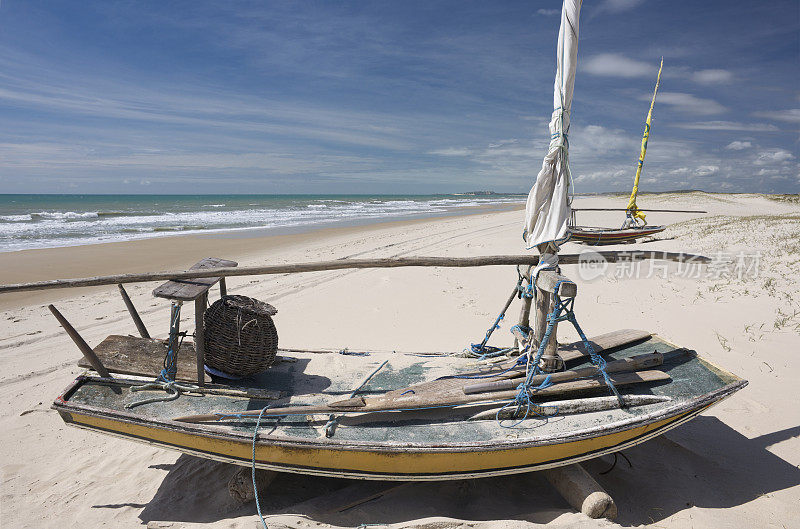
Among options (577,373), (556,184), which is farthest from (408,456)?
(556,184)

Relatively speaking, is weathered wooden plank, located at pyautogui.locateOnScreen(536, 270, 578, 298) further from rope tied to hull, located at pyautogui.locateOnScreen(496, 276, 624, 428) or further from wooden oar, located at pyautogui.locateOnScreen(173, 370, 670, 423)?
wooden oar, located at pyautogui.locateOnScreen(173, 370, 670, 423)

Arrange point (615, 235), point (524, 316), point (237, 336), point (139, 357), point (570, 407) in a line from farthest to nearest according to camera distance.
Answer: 1. point (615, 235)
2. point (524, 316)
3. point (139, 357)
4. point (237, 336)
5. point (570, 407)

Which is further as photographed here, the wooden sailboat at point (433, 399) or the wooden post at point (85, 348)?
the wooden post at point (85, 348)

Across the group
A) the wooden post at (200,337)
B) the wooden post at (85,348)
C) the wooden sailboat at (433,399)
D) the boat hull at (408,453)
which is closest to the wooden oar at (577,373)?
the wooden sailboat at (433,399)

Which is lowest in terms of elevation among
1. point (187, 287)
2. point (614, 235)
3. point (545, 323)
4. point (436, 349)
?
point (436, 349)

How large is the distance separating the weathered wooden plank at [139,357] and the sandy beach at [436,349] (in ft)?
3.10

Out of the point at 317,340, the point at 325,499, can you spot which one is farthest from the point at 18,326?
the point at 325,499

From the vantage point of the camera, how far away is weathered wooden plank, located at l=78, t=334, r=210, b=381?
4.28 meters

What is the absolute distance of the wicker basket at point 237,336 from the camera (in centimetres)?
415

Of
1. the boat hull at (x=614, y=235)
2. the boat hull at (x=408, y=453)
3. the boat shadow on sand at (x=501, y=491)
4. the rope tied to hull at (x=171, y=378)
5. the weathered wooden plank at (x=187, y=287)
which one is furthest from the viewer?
the boat hull at (x=614, y=235)

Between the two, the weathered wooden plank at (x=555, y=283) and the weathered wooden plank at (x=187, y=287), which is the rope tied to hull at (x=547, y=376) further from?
the weathered wooden plank at (x=187, y=287)

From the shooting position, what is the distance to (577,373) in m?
3.89

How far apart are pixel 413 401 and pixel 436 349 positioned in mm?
3178

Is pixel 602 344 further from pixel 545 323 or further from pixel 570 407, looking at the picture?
pixel 570 407
